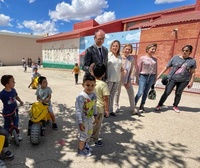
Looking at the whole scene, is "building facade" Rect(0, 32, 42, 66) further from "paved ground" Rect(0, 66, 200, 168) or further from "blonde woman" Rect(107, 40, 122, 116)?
"blonde woman" Rect(107, 40, 122, 116)

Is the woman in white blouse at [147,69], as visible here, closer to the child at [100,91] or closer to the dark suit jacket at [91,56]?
the dark suit jacket at [91,56]

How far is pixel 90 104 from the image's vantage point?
227cm

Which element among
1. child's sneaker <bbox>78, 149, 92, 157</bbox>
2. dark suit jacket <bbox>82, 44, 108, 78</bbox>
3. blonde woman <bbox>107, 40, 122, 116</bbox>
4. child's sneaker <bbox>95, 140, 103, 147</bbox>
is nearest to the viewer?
child's sneaker <bbox>78, 149, 92, 157</bbox>

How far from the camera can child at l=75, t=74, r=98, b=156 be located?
2.18 m

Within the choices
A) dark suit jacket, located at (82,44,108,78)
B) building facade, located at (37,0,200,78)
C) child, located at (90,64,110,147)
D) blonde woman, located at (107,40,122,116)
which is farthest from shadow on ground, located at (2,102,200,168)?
building facade, located at (37,0,200,78)

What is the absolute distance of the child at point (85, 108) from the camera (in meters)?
2.18

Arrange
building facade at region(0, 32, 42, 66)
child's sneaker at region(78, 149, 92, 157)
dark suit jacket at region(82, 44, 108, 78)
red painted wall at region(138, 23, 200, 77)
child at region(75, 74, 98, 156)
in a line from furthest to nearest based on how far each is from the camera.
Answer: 1. building facade at region(0, 32, 42, 66)
2. red painted wall at region(138, 23, 200, 77)
3. dark suit jacket at region(82, 44, 108, 78)
4. child's sneaker at region(78, 149, 92, 157)
5. child at region(75, 74, 98, 156)

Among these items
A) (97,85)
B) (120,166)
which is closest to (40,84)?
(97,85)

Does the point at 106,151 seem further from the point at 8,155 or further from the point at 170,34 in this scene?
the point at 170,34

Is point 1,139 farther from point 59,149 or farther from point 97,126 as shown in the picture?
point 97,126

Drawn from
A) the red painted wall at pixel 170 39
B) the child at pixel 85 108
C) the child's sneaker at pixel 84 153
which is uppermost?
the red painted wall at pixel 170 39

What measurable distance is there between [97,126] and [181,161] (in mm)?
1369

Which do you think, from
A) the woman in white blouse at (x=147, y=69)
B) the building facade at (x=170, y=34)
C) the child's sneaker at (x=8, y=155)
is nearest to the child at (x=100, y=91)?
the child's sneaker at (x=8, y=155)

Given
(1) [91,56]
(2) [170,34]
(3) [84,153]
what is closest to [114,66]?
(1) [91,56]
